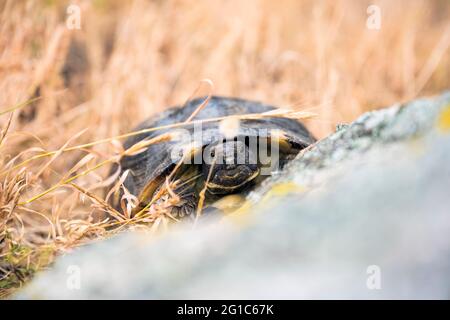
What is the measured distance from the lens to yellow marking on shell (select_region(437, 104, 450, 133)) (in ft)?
4.54

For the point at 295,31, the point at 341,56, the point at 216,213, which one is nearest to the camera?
the point at 216,213

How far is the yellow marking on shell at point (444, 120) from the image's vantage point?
4.54 ft

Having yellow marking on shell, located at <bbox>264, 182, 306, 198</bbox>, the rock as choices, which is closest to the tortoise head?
yellow marking on shell, located at <bbox>264, 182, 306, 198</bbox>

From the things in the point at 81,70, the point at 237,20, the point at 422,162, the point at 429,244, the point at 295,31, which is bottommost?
the point at 429,244

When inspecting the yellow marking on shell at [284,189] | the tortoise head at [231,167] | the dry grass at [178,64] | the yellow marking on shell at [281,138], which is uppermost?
the dry grass at [178,64]

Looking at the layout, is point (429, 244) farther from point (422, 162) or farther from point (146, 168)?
point (146, 168)

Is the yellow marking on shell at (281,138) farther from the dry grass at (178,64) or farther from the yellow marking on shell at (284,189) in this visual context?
the dry grass at (178,64)

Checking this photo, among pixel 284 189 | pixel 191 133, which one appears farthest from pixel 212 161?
pixel 284 189

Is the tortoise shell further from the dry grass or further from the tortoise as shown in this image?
the dry grass

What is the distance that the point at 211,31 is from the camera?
4902mm

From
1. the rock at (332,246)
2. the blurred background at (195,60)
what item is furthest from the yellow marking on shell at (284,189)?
the blurred background at (195,60)

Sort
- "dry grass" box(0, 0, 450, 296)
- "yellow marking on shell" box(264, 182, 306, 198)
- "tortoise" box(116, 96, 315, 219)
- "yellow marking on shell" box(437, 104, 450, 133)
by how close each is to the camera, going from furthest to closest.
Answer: "dry grass" box(0, 0, 450, 296), "tortoise" box(116, 96, 315, 219), "yellow marking on shell" box(264, 182, 306, 198), "yellow marking on shell" box(437, 104, 450, 133)
